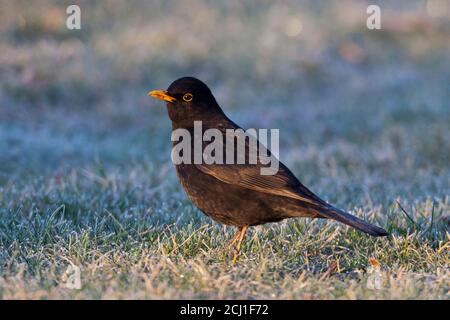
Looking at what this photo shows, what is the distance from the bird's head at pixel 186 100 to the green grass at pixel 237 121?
35.9 inches

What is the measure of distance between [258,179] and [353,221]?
2.60 feet

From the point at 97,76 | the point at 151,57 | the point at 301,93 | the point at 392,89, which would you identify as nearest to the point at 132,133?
the point at 97,76

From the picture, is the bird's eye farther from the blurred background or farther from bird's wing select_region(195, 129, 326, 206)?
the blurred background

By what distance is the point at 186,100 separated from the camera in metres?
6.35

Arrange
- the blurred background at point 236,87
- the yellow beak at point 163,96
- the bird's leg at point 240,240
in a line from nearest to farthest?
the bird's leg at point 240,240, the yellow beak at point 163,96, the blurred background at point 236,87

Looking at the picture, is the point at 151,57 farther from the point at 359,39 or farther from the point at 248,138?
the point at 248,138

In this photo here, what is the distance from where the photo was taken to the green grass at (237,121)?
5191mm

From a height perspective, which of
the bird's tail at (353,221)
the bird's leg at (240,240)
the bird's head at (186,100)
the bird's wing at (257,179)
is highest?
the bird's head at (186,100)

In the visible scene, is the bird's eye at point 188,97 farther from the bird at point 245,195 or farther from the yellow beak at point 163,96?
the bird at point 245,195

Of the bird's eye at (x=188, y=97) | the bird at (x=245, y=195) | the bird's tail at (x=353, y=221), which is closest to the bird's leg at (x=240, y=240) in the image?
the bird at (x=245, y=195)

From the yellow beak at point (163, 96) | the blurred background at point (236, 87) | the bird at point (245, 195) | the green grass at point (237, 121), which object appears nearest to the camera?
the green grass at point (237, 121)

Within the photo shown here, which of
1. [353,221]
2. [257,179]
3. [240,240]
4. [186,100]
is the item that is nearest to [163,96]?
[186,100]

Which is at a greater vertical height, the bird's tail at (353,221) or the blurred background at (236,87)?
the blurred background at (236,87)
